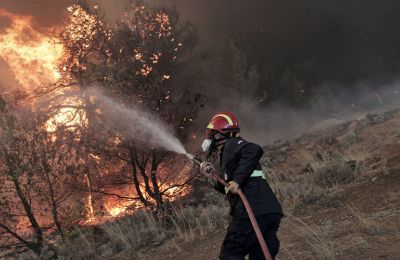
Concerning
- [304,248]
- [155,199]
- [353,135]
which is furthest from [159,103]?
[353,135]

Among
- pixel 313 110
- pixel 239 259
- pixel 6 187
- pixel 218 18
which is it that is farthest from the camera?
pixel 218 18

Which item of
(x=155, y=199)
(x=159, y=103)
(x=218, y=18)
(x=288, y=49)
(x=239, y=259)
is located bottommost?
(x=239, y=259)

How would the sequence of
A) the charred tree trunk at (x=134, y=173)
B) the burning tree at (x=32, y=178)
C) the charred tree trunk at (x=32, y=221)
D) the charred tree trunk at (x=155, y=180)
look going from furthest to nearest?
the charred tree trunk at (x=155, y=180) → the charred tree trunk at (x=134, y=173) → the charred tree trunk at (x=32, y=221) → the burning tree at (x=32, y=178)

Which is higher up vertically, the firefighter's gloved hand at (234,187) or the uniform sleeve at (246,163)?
the uniform sleeve at (246,163)

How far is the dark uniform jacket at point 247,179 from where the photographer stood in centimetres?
394

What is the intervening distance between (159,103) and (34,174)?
8.28 feet

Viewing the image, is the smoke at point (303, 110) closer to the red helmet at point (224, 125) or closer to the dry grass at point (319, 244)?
the dry grass at point (319, 244)

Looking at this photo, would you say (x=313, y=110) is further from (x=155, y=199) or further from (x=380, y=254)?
(x=380, y=254)

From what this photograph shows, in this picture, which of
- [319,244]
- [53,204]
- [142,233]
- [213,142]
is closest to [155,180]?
Answer: [142,233]

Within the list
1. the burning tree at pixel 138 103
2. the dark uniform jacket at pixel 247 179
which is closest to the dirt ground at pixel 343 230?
the dark uniform jacket at pixel 247 179

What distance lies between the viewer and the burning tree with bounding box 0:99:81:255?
716 cm

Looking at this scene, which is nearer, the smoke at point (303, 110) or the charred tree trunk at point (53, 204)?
the charred tree trunk at point (53, 204)

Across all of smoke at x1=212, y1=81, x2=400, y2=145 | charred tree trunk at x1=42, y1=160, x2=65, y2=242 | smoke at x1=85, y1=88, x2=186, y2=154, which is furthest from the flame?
charred tree trunk at x1=42, y1=160, x2=65, y2=242

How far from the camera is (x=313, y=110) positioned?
28453 mm
